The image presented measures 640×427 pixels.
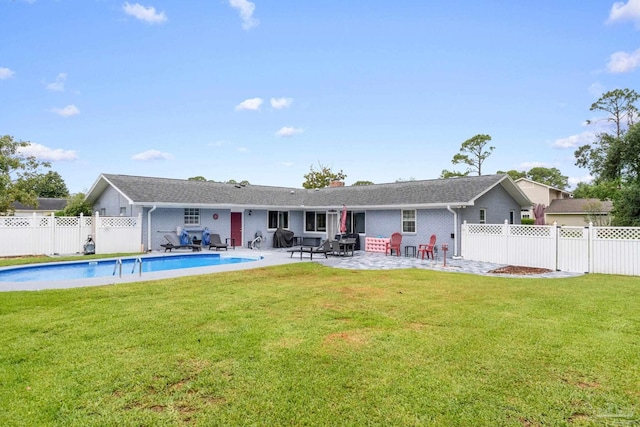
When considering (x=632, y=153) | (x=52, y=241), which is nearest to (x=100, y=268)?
(x=52, y=241)

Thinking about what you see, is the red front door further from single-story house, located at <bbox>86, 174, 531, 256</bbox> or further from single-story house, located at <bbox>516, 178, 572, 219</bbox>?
single-story house, located at <bbox>516, 178, 572, 219</bbox>

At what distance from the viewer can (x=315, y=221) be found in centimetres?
2441

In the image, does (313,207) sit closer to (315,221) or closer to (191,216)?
(315,221)

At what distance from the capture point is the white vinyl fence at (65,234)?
666 inches

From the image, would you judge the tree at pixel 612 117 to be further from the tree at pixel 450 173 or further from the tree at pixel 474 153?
the tree at pixel 450 173

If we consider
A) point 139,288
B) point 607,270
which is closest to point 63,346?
point 139,288

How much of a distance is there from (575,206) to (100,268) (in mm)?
43558

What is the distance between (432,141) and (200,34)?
20369 millimetres

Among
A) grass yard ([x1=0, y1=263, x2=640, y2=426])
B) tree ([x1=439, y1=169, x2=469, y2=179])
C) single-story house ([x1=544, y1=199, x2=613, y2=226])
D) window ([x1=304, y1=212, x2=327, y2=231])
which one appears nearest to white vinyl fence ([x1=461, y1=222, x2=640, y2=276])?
grass yard ([x1=0, y1=263, x2=640, y2=426])

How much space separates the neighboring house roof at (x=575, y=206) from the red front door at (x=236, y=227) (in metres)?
33.7

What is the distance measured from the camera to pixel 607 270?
12289 millimetres

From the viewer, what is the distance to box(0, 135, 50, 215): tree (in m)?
25.3

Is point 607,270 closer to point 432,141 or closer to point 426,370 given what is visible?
point 426,370

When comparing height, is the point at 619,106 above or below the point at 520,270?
above
